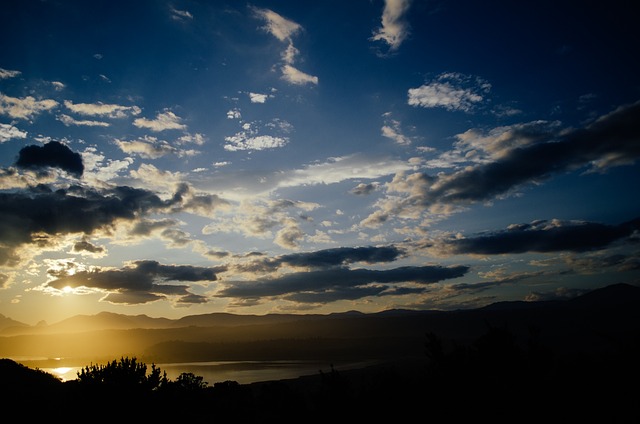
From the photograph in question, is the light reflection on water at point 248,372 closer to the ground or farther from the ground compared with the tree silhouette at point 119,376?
closer to the ground

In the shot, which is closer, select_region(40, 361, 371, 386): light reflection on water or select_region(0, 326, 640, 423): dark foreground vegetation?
select_region(0, 326, 640, 423): dark foreground vegetation

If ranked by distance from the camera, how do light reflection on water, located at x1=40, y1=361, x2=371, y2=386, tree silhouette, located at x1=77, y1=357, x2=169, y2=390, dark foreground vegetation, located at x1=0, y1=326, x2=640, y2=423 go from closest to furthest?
dark foreground vegetation, located at x1=0, y1=326, x2=640, y2=423 < tree silhouette, located at x1=77, y1=357, x2=169, y2=390 < light reflection on water, located at x1=40, y1=361, x2=371, y2=386

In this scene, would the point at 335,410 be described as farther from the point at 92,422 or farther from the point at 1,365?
the point at 1,365

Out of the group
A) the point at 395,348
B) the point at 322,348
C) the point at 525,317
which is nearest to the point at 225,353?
the point at 322,348

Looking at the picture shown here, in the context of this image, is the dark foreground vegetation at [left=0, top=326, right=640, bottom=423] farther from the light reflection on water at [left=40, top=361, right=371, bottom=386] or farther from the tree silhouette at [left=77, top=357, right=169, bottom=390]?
the light reflection on water at [left=40, top=361, right=371, bottom=386]

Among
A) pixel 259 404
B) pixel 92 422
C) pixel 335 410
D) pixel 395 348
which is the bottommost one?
pixel 395 348

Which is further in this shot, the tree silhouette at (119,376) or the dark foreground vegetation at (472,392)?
the tree silhouette at (119,376)

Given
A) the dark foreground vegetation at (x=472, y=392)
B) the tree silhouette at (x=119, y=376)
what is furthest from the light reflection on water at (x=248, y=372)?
the dark foreground vegetation at (x=472, y=392)

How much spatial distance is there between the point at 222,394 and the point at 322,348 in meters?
141

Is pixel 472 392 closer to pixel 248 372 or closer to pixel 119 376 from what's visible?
pixel 119 376

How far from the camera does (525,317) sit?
573 ft

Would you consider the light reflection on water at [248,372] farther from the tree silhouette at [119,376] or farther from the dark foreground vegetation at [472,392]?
the dark foreground vegetation at [472,392]

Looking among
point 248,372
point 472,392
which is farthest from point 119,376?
point 248,372

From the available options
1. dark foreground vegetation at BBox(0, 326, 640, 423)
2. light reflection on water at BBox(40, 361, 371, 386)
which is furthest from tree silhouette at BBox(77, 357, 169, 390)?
light reflection on water at BBox(40, 361, 371, 386)
